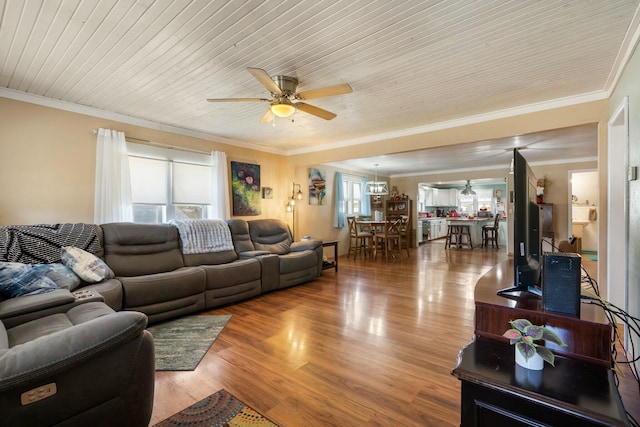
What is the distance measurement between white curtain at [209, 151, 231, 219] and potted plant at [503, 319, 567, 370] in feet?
14.4

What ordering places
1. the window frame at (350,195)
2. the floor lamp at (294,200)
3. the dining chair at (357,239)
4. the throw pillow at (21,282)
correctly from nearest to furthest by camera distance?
the throw pillow at (21,282) → the floor lamp at (294,200) → the dining chair at (357,239) → the window frame at (350,195)

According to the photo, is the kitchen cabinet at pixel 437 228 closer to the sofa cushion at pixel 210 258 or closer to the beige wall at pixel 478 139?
the beige wall at pixel 478 139

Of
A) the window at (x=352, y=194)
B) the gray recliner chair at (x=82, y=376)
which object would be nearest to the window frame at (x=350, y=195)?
the window at (x=352, y=194)

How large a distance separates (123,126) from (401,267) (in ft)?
17.1

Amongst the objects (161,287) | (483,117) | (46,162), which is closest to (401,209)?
(483,117)

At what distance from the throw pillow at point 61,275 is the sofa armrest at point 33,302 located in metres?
0.36

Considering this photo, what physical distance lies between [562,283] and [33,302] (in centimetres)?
287

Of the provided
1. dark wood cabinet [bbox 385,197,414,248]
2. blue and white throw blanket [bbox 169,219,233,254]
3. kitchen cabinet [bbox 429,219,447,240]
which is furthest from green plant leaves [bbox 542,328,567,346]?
kitchen cabinet [bbox 429,219,447,240]

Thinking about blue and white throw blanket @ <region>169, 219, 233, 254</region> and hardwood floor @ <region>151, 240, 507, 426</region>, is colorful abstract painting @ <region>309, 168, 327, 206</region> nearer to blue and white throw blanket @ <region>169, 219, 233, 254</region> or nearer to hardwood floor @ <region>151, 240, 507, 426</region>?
blue and white throw blanket @ <region>169, 219, 233, 254</region>

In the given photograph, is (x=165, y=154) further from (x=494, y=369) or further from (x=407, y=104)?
(x=494, y=369)

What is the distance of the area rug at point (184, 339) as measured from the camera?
2168mm

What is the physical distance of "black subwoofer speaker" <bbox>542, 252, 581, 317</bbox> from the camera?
3.28ft

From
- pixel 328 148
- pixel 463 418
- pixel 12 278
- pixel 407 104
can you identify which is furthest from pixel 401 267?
pixel 12 278

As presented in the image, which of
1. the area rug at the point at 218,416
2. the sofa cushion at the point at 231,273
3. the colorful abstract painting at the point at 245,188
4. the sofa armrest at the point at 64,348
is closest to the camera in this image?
the sofa armrest at the point at 64,348
